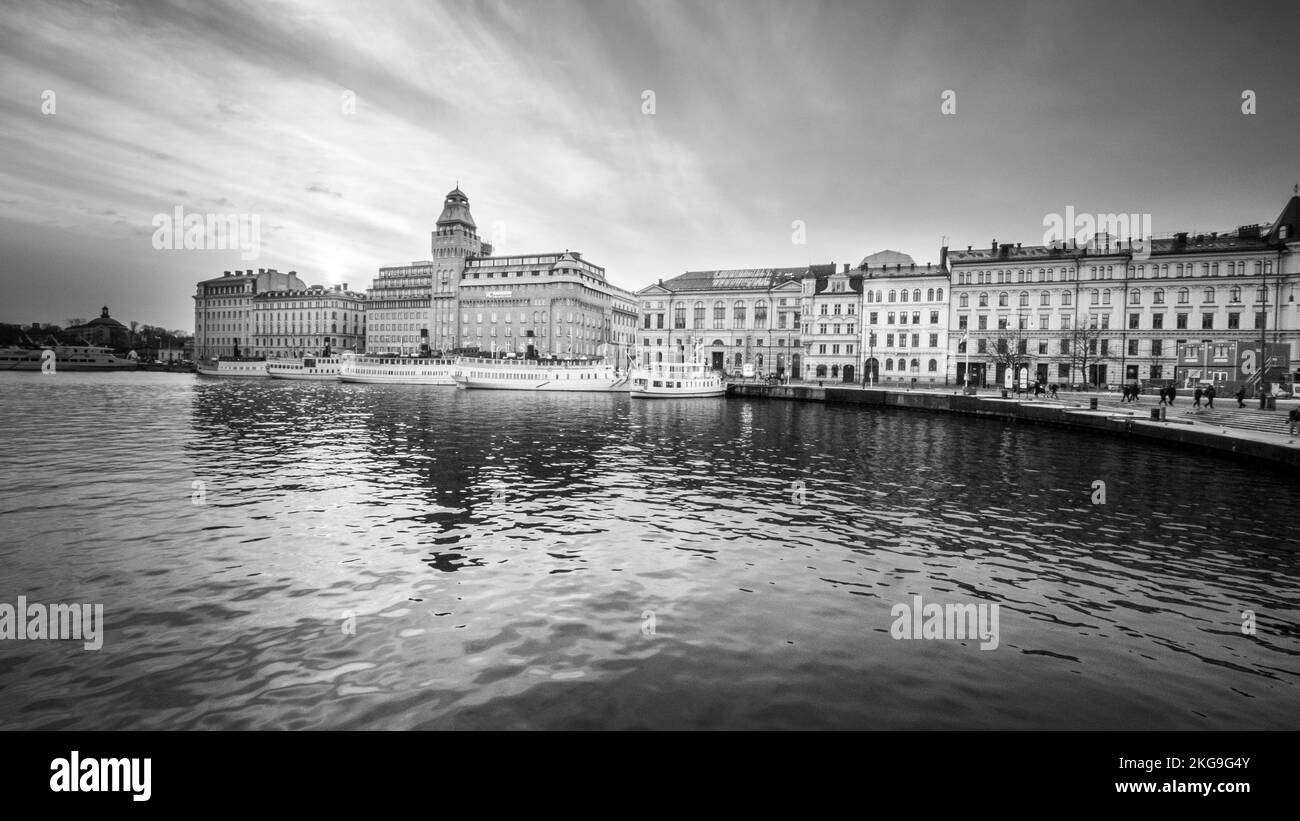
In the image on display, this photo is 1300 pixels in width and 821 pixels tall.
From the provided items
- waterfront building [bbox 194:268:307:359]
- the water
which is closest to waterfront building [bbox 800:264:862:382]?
the water

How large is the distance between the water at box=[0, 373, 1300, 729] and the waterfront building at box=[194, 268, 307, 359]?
595 ft

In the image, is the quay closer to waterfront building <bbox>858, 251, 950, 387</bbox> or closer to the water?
the water

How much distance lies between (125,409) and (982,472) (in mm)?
56432

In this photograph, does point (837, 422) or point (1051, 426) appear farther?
point (837, 422)

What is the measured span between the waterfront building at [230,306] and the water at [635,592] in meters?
181

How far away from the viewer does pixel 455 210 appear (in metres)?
155

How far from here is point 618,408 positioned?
196 feet

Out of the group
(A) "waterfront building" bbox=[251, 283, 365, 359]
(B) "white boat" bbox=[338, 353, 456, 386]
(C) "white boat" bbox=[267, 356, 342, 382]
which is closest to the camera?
(B) "white boat" bbox=[338, 353, 456, 386]

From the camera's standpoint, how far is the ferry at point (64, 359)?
14925 centimetres

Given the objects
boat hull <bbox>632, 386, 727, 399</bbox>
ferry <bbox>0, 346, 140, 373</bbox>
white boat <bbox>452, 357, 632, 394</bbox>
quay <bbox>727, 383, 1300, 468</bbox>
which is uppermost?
ferry <bbox>0, 346, 140, 373</bbox>

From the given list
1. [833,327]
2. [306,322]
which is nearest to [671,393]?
[833,327]

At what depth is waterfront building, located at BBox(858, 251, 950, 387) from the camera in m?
83.4
